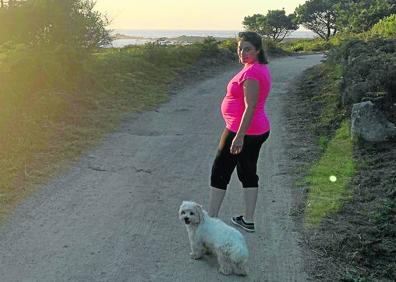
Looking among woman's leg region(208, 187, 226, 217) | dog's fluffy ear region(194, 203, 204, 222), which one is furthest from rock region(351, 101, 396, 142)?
dog's fluffy ear region(194, 203, 204, 222)

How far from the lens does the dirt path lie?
432 centimetres

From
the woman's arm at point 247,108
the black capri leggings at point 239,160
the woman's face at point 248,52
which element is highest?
the woman's face at point 248,52

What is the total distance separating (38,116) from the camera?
29.8ft

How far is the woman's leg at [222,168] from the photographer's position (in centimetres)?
486

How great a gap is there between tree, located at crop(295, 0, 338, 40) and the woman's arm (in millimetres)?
57041

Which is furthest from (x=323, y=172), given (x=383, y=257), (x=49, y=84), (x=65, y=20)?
(x=65, y=20)

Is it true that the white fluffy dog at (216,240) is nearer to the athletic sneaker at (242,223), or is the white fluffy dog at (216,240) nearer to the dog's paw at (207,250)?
the dog's paw at (207,250)

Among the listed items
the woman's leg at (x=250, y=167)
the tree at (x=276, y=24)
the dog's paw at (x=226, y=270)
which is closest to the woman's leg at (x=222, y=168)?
the woman's leg at (x=250, y=167)

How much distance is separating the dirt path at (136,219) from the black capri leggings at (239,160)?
58 centimetres

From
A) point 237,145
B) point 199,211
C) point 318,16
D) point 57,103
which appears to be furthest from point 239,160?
point 318,16

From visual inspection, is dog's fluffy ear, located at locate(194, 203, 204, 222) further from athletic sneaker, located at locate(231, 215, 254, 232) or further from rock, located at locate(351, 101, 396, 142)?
rock, located at locate(351, 101, 396, 142)

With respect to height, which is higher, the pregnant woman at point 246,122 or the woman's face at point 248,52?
the woman's face at point 248,52

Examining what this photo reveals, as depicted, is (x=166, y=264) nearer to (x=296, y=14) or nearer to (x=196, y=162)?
(x=196, y=162)

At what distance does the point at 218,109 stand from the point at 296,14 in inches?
2080
